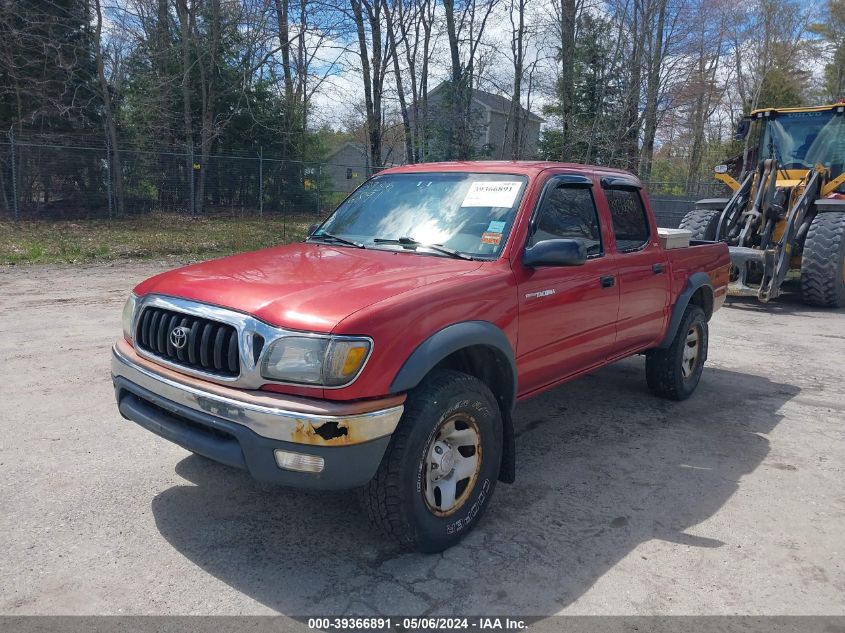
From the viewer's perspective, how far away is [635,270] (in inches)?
192

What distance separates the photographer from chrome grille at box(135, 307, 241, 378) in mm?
3027

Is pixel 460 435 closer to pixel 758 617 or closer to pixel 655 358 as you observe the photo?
pixel 758 617

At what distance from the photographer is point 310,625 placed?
275 centimetres

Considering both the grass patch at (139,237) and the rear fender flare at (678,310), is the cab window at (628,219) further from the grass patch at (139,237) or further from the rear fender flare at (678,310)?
the grass patch at (139,237)

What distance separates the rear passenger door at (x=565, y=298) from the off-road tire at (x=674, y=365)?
111 centimetres

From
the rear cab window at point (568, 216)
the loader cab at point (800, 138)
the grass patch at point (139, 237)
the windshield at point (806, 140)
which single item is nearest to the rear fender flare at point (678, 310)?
the rear cab window at point (568, 216)

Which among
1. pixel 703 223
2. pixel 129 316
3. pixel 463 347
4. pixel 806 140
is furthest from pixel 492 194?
pixel 806 140

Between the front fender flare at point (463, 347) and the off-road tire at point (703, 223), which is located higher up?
the off-road tire at point (703, 223)

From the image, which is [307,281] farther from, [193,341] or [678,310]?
[678,310]

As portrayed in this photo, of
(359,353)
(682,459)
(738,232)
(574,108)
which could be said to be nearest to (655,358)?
(682,459)

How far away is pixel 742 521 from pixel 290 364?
8.66ft

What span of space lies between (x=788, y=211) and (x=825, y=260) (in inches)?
42.7

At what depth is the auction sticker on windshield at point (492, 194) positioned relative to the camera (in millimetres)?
4094

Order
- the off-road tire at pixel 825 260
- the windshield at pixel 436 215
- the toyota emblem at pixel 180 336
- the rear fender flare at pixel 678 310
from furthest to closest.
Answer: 1. the off-road tire at pixel 825 260
2. the rear fender flare at pixel 678 310
3. the windshield at pixel 436 215
4. the toyota emblem at pixel 180 336
